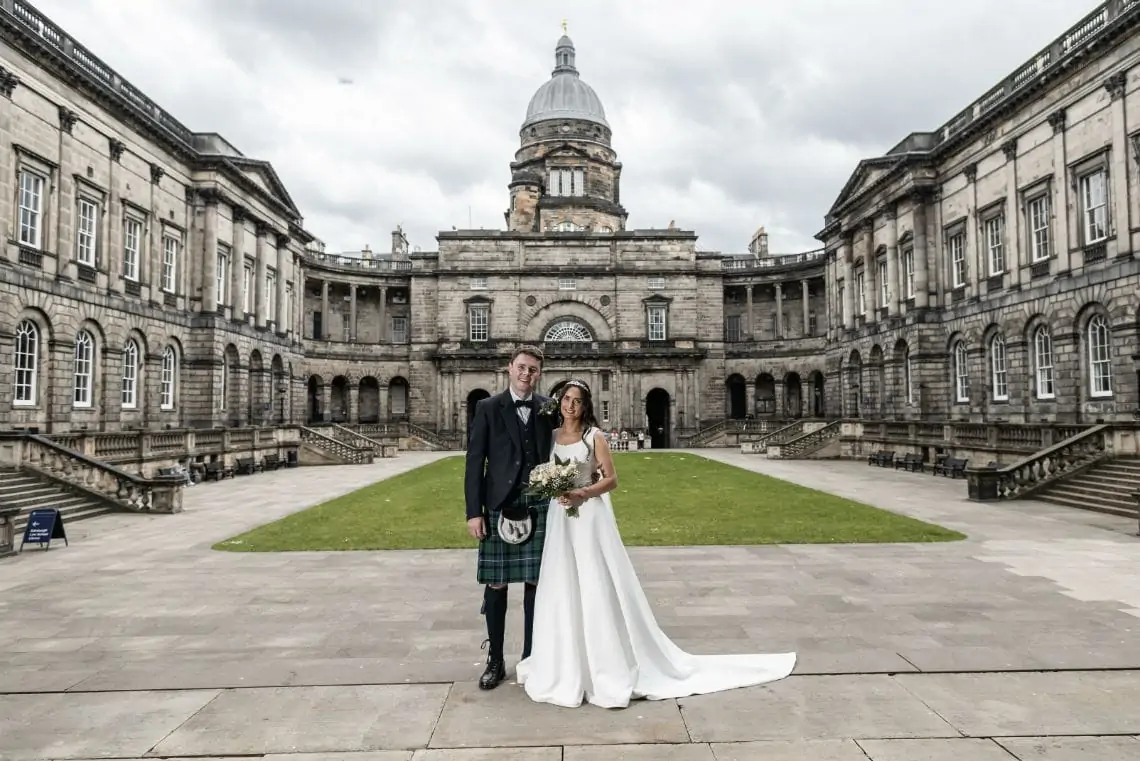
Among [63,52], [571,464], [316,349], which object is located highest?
[63,52]

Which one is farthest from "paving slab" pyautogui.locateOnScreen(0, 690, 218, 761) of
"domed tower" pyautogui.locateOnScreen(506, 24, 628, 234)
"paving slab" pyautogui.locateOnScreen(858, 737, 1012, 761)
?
"domed tower" pyautogui.locateOnScreen(506, 24, 628, 234)

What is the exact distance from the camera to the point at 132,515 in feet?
55.7

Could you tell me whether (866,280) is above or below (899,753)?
above

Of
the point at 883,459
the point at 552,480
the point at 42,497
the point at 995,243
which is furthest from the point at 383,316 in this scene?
the point at 552,480

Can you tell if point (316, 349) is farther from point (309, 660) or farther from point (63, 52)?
point (309, 660)

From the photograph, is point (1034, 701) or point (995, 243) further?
point (995, 243)

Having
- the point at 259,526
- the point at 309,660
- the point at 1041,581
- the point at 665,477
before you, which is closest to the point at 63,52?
the point at 259,526

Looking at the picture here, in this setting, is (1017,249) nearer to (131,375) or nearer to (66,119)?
(66,119)

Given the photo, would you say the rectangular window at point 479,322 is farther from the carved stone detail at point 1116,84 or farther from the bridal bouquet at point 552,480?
the bridal bouquet at point 552,480

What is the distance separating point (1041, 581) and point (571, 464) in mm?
7111

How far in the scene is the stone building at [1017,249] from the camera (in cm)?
2277

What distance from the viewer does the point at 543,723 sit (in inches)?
→ 199

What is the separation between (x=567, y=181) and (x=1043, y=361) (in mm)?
40255

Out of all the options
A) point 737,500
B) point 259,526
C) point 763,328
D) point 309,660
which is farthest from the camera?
point 763,328
